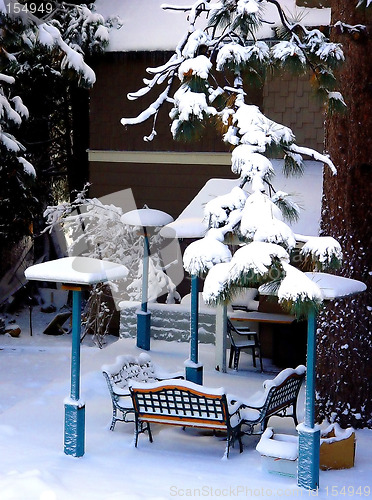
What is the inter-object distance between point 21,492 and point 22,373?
7155 mm

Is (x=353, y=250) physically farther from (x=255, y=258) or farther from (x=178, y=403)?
(x=255, y=258)

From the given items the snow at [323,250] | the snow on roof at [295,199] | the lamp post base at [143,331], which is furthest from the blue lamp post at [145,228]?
the snow at [323,250]

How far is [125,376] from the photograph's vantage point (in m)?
9.20

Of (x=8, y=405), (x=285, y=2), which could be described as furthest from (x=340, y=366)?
(x=285, y=2)

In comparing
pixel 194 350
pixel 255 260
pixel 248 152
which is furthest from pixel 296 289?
pixel 194 350

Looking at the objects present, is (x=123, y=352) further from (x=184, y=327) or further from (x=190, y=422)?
(x=190, y=422)

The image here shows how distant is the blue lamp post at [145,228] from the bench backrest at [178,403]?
11.5ft

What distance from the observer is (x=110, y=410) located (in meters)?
9.21

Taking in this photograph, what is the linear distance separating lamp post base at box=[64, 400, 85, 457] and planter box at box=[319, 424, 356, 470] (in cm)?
223

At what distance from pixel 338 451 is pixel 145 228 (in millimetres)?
4686

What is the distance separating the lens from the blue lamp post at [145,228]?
439 inches

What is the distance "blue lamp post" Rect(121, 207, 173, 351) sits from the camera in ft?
36.6

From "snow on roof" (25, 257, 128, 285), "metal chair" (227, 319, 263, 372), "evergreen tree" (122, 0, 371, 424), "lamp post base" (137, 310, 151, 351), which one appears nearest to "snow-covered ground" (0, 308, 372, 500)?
"metal chair" (227, 319, 263, 372)

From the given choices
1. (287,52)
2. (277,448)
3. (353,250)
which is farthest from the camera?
(353,250)
